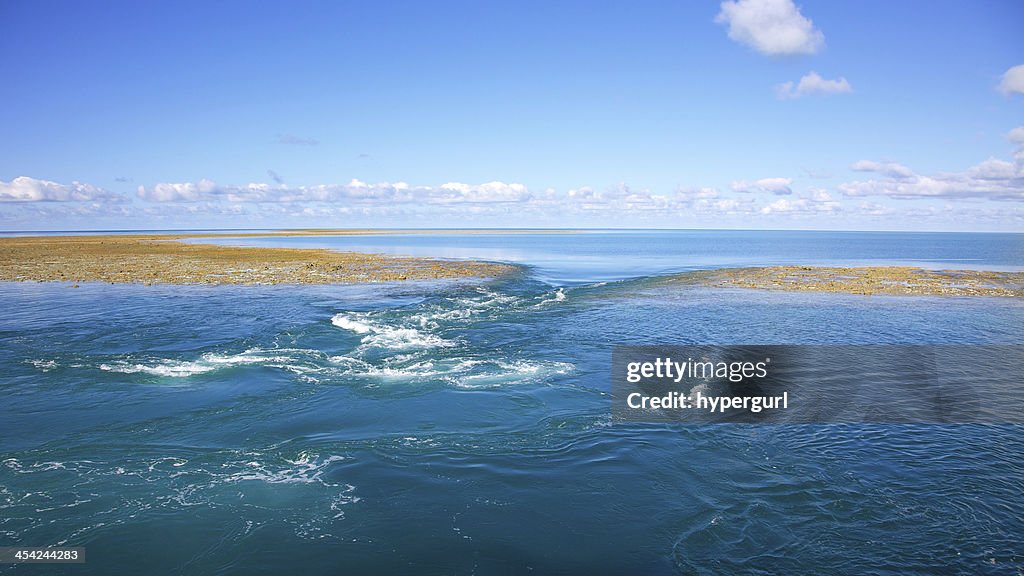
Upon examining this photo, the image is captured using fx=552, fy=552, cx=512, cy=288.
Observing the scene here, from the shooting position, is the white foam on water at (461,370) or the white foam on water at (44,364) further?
the white foam on water at (44,364)

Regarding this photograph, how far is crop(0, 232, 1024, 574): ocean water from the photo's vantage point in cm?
1116

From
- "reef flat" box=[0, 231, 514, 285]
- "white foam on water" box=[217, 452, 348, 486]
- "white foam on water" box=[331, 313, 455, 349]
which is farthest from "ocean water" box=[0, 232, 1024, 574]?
"reef flat" box=[0, 231, 514, 285]

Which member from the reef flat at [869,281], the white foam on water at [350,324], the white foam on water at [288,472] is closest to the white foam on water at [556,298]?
the white foam on water at [350,324]

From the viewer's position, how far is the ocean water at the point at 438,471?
11164mm

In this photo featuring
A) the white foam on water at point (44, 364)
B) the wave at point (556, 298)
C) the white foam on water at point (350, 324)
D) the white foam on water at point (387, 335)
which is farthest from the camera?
the wave at point (556, 298)

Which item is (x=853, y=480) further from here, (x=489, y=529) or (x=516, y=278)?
(x=516, y=278)

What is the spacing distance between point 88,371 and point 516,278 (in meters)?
41.6

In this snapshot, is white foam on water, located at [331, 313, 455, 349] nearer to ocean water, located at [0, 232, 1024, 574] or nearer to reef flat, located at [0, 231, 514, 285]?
ocean water, located at [0, 232, 1024, 574]

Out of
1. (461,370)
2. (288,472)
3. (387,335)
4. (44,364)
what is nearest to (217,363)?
(44,364)

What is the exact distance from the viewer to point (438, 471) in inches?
575

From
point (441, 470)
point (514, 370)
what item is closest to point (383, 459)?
point (441, 470)

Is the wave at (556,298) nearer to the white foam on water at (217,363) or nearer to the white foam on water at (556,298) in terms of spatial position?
the white foam on water at (556,298)

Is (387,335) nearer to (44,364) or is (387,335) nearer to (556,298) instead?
(44,364)

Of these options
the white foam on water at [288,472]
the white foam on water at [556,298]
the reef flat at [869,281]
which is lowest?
the white foam on water at [288,472]
